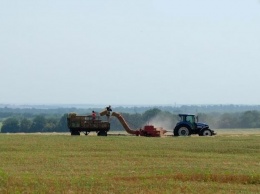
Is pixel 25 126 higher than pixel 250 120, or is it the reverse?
pixel 250 120

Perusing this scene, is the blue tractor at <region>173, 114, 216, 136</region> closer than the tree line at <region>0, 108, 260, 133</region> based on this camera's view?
Yes

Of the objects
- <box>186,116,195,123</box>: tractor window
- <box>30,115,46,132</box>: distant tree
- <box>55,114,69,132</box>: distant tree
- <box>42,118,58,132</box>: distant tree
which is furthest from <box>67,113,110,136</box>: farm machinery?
<box>30,115,46,132</box>: distant tree

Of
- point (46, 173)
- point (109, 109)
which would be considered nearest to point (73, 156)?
point (46, 173)

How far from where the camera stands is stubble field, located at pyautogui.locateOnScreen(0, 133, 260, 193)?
24891 millimetres

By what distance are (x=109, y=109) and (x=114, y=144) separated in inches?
464

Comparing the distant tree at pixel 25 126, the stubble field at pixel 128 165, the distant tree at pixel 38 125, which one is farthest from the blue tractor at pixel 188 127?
the distant tree at pixel 25 126

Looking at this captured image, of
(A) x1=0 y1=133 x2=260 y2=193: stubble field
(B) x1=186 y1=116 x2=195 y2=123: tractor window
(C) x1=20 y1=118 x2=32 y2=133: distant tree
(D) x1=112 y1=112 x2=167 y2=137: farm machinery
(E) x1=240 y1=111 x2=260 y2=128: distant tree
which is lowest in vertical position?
(A) x1=0 y1=133 x2=260 y2=193: stubble field

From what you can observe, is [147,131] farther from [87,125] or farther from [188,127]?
[87,125]

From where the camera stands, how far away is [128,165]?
32188mm

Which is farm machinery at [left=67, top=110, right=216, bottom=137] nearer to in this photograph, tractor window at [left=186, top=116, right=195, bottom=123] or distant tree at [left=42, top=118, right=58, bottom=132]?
tractor window at [left=186, top=116, right=195, bottom=123]

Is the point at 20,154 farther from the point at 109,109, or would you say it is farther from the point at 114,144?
the point at 109,109

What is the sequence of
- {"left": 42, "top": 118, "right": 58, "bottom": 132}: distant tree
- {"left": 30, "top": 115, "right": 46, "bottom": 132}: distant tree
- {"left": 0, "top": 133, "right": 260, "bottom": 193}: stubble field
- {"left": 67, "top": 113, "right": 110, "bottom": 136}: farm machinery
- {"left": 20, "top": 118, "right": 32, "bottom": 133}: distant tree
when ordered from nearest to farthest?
{"left": 0, "top": 133, "right": 260, "bottom": 193}: stubble field → {"left": 67, "top": 113, "right": 110, "bottom": 136}: farm machinery → {"left": 42, "top": 118, "right": 58, "bottom": 132}: distant tree → {"left": 30, "top": 115, "right": 46, "bottom": 132}: distant tree → {"left": 20, "top": 118, "right": 32, "bottom": 133}: distant tree

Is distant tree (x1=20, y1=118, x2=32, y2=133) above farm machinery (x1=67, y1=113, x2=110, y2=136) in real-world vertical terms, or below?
above

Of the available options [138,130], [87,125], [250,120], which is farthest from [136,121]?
[250,120]
